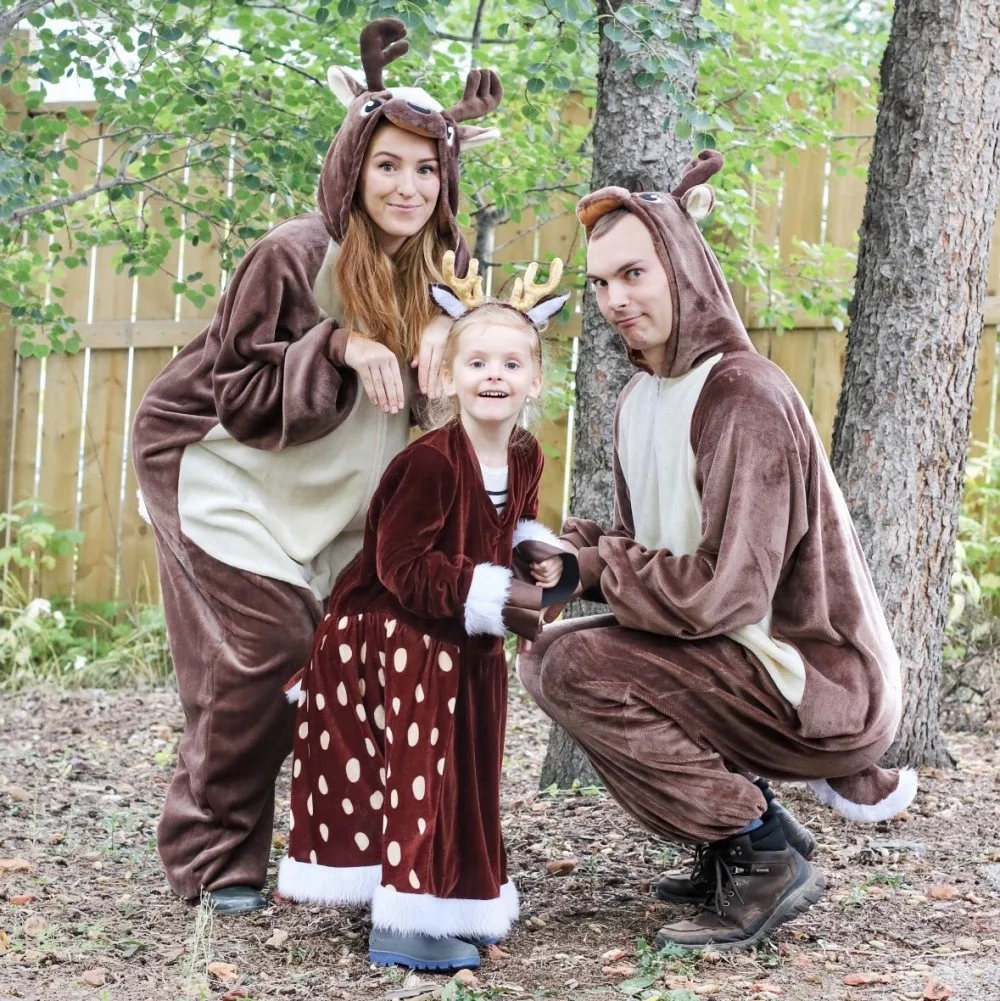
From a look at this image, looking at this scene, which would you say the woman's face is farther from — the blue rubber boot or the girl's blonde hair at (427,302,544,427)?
the blue rubber boot

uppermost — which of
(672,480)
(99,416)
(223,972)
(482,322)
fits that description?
(482,322)

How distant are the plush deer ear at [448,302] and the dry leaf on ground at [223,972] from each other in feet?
4.74

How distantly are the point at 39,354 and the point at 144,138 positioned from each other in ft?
2.95

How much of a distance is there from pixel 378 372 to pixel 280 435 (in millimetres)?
325

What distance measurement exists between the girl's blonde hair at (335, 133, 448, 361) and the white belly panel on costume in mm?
535

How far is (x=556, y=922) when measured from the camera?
3166mm

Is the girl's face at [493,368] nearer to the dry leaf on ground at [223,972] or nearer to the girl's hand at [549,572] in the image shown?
the girl's hand at [549,572]

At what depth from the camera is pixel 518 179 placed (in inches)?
186

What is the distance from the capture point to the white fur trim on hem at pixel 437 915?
2.80 m

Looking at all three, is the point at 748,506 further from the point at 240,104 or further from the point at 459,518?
the point at 240,104

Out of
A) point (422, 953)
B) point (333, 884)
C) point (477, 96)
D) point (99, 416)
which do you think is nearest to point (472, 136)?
point (477, 96)

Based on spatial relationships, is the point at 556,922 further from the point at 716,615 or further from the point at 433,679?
the point at 716,615

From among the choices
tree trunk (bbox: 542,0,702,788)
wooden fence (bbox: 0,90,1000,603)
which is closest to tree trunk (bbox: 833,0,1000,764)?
tree trunk (bbox: 542,0,702,788)

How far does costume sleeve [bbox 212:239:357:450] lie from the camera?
9.95 ft
